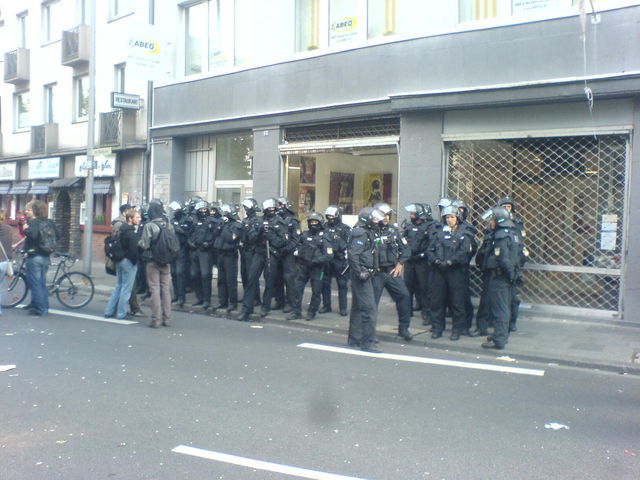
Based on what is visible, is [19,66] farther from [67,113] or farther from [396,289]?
[396,289]

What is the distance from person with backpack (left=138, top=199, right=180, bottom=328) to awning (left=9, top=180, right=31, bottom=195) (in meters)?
16.9

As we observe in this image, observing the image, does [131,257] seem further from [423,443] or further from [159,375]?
[423,443]

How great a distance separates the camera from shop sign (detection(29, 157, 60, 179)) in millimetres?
23141

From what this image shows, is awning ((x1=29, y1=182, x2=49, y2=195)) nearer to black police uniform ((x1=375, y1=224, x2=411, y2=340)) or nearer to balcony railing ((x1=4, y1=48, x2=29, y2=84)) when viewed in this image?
balcony railing ((x1=4, y1=48, x2=29, y2=84))

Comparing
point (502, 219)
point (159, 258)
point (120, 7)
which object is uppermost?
point (120, 7)

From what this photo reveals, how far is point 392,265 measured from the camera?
8.82 metres

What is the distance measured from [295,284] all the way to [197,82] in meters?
8.32

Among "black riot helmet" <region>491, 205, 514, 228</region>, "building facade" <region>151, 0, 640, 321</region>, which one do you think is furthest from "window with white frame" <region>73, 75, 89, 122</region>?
"black riot helmet" <region>491, 205, 514, 228</region>

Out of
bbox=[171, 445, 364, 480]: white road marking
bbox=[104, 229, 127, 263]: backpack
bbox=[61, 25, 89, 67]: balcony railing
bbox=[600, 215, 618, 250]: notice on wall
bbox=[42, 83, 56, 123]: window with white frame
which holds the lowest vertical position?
bbox=[171, 445, 364, 480]: white road marking

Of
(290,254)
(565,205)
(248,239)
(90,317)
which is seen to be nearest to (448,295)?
(290,254)

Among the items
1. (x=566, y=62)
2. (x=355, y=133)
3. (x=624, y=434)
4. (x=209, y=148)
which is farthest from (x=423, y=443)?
(x=209, y=148)

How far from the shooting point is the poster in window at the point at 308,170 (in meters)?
14.8

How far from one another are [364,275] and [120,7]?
16006 millimetres

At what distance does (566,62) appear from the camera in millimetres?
10727
